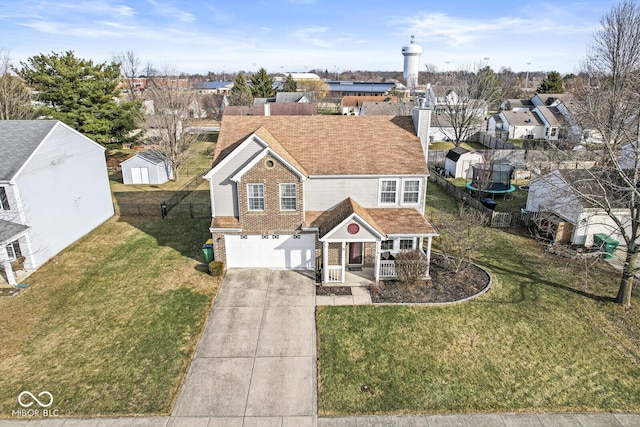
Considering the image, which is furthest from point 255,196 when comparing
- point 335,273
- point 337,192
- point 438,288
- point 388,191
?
point 438,288

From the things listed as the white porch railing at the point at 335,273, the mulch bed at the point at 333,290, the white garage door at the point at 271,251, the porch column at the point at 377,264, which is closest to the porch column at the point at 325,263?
the white porch railing at the point at 335,273

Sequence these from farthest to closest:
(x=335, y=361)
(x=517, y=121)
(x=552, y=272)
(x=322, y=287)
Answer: (x=517, y=121), (x=552, y=272), (x=322, y=287), (x=335, y=361)

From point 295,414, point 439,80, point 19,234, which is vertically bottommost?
point 295,414

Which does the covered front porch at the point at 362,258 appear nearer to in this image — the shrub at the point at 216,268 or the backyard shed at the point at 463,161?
the shrub at the point at 216,268

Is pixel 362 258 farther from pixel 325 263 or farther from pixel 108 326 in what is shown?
pixel 108 326

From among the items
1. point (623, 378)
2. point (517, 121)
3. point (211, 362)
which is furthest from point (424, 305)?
point (517, 121)

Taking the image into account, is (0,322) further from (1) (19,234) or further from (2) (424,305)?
(2) (424,305)

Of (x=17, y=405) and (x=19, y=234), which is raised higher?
(x=19, y=234)

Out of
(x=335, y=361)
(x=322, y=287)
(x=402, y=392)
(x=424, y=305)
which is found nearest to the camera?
(x=402, y=392)
